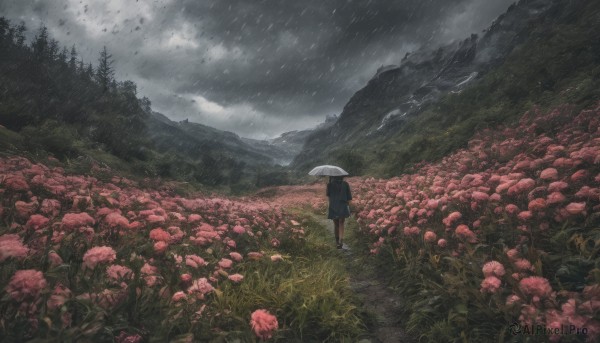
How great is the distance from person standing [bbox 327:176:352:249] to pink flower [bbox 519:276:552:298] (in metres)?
4.78

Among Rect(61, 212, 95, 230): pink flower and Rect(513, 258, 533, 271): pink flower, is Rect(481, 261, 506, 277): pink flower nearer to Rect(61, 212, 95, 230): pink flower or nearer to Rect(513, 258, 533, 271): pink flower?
Rect(513, 258, 533, 271): pink flower

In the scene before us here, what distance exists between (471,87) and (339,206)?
2890cm

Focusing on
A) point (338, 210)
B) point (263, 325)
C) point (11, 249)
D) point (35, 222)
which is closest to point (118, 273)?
point (11, 249)

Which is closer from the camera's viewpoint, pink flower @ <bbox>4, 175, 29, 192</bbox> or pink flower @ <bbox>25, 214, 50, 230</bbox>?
pink flower @ <bbox>25, 214, 50, 230</bbox>

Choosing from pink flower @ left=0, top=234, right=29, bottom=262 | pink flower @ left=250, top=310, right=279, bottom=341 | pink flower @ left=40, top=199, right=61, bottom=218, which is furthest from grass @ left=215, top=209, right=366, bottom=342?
pink flower @ left=40, top=199, right=61, bottom=218

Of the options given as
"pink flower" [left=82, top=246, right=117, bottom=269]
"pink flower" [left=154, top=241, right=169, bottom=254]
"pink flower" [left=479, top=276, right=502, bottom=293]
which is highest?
"pink flower" [left=82, top=246, right=117, bottom=269]

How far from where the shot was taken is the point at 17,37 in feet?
221

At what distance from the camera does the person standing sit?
7406 mm

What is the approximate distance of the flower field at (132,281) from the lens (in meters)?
1.98

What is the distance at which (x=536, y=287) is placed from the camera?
102 inches

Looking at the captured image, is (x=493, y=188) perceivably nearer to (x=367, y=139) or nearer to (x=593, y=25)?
(x=593, y=25)

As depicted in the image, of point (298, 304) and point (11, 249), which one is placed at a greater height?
point (11, 249)

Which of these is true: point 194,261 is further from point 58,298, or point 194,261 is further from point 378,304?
point 378,304

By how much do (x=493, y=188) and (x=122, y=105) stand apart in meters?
61.1
